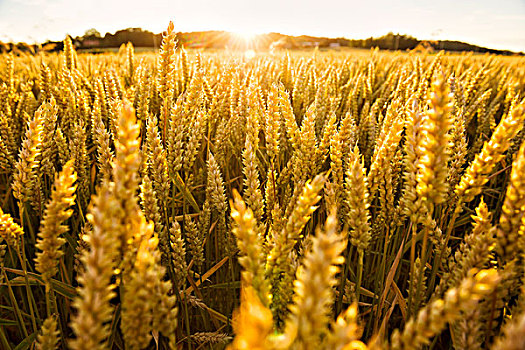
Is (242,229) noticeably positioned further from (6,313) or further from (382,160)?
(6,313)

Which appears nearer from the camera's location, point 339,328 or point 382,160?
point 339,328

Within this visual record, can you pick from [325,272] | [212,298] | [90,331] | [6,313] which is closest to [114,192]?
[90,331]

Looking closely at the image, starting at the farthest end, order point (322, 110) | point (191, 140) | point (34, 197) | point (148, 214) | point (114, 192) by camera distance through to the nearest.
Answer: point (322, 110) < point (191, 140) < point (34, 197) < point (148, 214) < point (114, 192)

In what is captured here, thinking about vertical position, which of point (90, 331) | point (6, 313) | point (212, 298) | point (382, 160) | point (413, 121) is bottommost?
point (6, 313)

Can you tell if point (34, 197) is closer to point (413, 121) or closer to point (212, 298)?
point (212, 298)

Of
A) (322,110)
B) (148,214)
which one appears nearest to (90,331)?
(148,214)

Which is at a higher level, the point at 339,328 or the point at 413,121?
the point at 413,121

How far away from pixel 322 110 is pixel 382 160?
110cm

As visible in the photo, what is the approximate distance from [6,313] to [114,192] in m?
1.53

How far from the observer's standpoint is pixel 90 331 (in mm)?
455

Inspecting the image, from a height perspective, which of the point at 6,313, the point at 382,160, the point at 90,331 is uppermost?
the point at 382,160

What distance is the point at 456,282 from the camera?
0.81 meters

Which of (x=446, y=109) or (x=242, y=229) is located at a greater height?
(x=446, y=109)

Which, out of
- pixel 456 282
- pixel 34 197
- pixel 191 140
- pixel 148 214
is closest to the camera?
pixel 456 282
